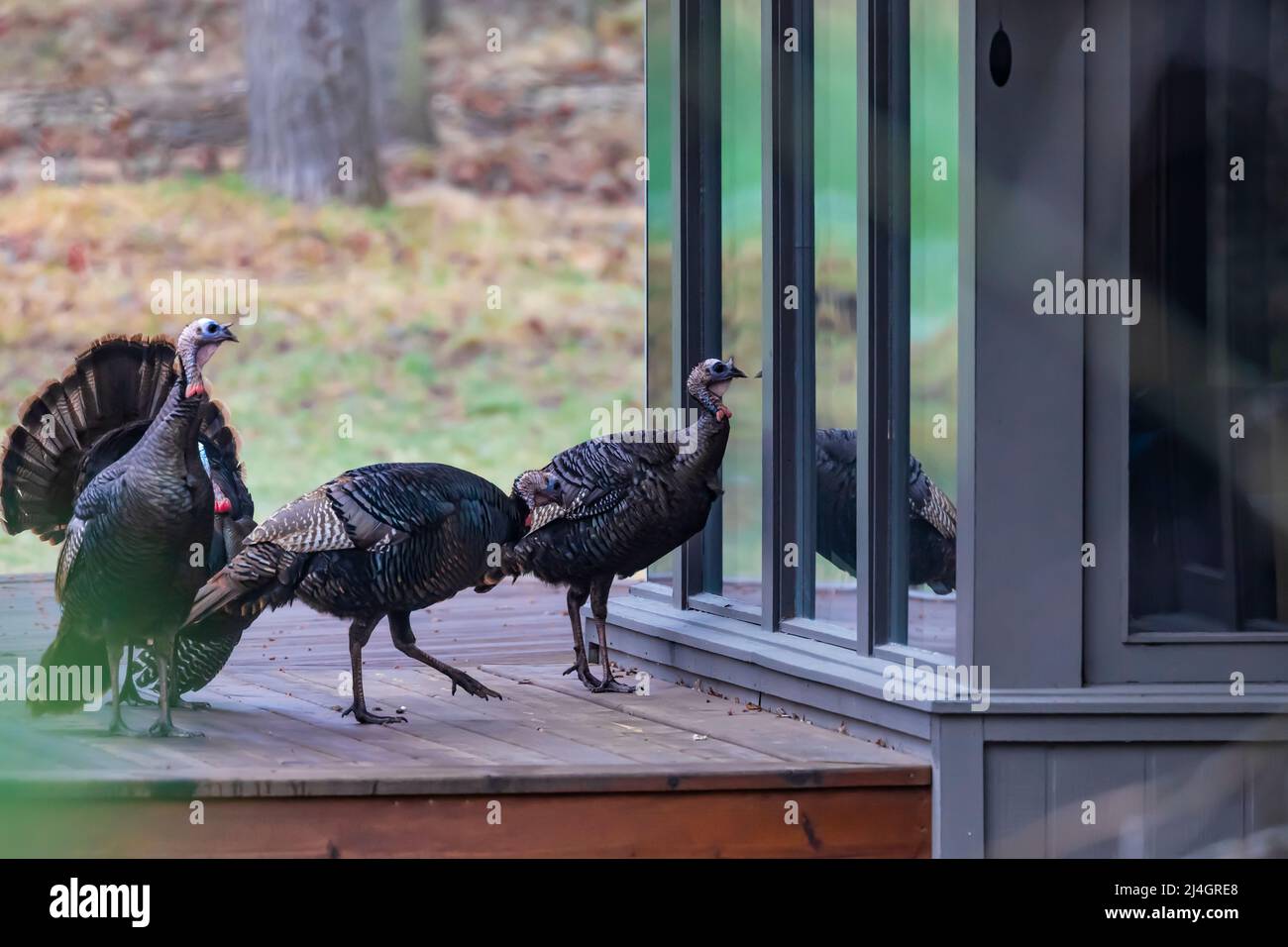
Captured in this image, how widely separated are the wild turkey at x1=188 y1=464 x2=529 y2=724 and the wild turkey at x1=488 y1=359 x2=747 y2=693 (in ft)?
1.18

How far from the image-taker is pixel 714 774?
4.57m

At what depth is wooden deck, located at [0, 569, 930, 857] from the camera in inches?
172

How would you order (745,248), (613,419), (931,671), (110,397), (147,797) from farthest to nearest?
(613,419), (745,248), (110,397), (931,671), (147,797)

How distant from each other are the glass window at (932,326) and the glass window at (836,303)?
0.28 meters

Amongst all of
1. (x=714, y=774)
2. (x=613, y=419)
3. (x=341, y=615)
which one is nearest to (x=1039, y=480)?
(x=714, y=774)

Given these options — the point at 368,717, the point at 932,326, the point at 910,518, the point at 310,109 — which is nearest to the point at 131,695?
the point at 368,717

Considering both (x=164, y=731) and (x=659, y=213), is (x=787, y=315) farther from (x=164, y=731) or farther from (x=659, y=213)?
(x=164, y=731)

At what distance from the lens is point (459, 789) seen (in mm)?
4480

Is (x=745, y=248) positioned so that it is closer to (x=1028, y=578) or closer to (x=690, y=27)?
(x=690, y=27)

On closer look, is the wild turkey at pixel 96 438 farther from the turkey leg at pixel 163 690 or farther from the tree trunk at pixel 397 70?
the tree trunk at pixel 397 70

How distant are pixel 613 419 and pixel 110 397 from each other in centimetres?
1003

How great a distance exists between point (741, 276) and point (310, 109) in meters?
11.1

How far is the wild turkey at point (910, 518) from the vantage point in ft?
15.9

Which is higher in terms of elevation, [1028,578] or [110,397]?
[110,397]
